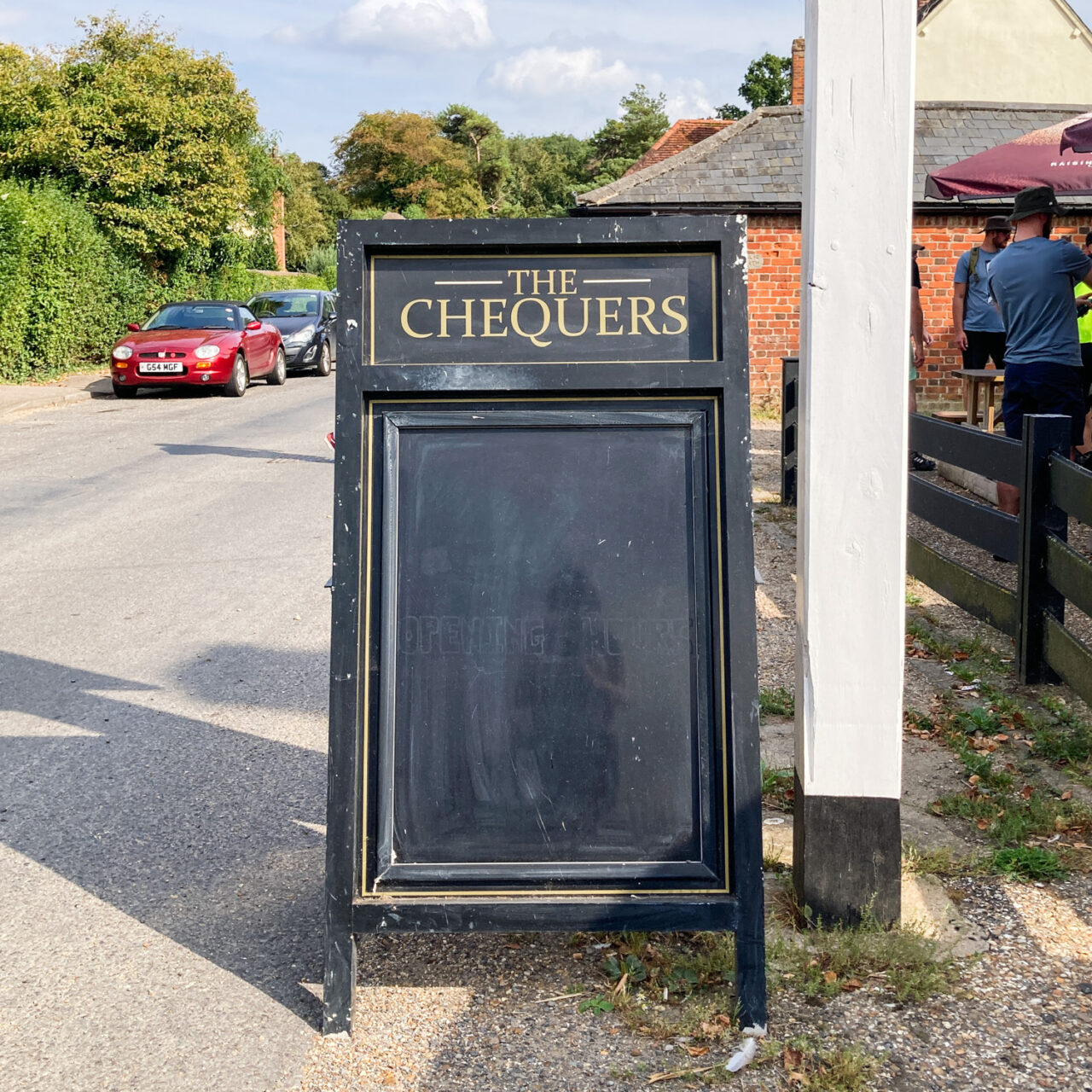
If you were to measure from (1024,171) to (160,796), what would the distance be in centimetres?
796

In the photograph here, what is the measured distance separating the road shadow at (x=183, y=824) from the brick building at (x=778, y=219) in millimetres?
13308

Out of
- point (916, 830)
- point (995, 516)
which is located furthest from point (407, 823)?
point (995, 516)

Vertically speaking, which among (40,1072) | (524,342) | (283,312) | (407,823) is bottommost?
(40,1072)

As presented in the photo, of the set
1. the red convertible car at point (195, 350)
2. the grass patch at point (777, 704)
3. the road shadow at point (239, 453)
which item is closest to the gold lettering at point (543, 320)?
the grass patch at point (777, 704)

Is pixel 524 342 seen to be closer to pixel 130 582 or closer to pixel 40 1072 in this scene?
pixel 40 1072

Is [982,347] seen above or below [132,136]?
below

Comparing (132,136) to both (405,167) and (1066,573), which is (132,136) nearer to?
(1066,573)

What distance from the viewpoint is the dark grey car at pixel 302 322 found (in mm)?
22719

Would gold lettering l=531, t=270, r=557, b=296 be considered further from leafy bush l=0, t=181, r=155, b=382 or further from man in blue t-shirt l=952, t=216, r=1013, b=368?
leafy bush l=0, t=181, r=155, b=382

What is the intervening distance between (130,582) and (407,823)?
5.12 m

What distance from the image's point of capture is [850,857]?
307 centimetres

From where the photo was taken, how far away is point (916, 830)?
3.79 meters

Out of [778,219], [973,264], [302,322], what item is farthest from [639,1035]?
[302,322]

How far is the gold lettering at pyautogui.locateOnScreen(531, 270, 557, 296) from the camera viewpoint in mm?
2818
